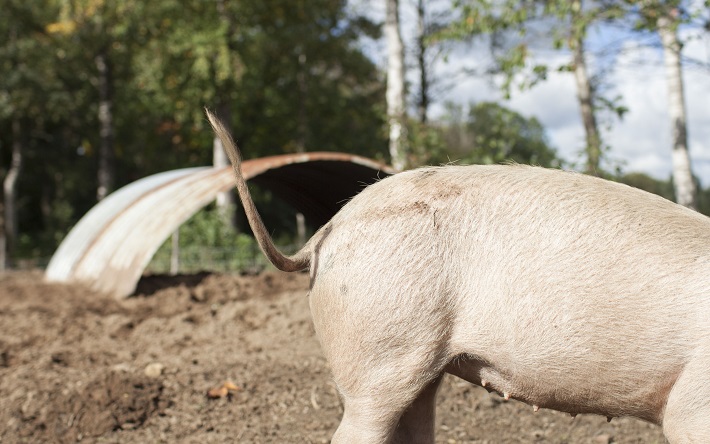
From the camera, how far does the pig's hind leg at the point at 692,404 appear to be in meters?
2.07

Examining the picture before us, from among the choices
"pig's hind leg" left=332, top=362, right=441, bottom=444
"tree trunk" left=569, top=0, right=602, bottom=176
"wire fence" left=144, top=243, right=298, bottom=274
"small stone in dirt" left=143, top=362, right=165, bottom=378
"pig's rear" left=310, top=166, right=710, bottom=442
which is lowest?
"wire fence" left=144, top=243, right=298, bottom=274

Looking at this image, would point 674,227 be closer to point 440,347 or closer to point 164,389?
point 440,347

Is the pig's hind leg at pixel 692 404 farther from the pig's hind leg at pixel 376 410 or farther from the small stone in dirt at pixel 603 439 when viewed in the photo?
the small stone in dirt at pixel 603 439

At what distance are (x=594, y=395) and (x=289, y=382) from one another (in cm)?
276

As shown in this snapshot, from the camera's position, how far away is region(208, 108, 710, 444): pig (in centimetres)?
218

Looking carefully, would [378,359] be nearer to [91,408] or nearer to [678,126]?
[91,408]

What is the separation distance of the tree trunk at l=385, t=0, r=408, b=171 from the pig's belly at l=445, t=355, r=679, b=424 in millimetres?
6730

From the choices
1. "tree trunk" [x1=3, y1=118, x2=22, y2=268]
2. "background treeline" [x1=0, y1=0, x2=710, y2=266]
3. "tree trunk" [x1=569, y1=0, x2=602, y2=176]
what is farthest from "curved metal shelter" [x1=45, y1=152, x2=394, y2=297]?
"tree trunk" [x1=3, y1=118, x2=22, y2=268]

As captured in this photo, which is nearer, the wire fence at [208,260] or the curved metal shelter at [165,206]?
the curved metal shelter at [165,206]

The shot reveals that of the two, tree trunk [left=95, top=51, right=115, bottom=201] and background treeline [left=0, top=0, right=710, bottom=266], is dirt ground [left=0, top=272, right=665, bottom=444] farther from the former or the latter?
tree trunk [left=95, top=51, right=115, bottom=201]

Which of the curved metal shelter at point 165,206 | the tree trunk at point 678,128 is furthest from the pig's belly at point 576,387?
the tree trunk at point 678,128

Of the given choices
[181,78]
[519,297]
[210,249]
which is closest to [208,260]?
[210,249]

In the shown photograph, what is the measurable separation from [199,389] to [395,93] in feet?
24.5

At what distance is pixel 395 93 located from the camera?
11133mm
